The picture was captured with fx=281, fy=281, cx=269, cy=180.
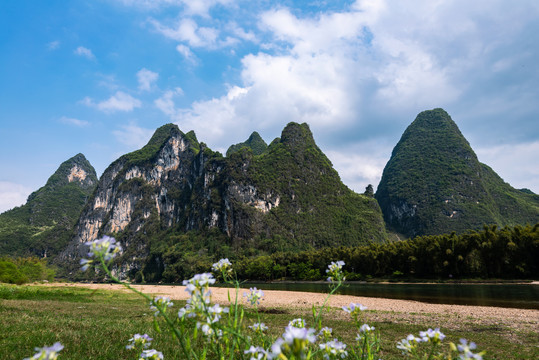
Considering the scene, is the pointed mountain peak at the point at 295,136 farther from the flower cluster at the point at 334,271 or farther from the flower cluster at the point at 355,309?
the flower cluster at the point at 355,309

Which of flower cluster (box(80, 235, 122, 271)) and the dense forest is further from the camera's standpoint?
the dense forest

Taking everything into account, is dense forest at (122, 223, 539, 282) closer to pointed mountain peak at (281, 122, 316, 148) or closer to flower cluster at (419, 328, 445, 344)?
flower cluster at (419, 328, 445, 344)

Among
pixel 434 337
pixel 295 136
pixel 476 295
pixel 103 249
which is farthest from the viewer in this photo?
pixel 295 136

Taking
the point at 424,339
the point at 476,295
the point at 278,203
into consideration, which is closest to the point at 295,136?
the point at 278,203

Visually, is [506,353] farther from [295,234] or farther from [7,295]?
[295,234]

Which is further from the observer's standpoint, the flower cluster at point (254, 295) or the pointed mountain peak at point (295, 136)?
the pointed mountain peak at point (295, 136)

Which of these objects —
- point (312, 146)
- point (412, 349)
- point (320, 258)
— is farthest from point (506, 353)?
point (312, 146)

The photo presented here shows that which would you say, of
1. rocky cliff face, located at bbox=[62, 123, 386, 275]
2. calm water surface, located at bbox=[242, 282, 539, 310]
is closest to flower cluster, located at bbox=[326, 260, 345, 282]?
calm water surface, located at bbox=[242, 282, 539, 310]

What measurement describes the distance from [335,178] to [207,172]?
8082 centimetres

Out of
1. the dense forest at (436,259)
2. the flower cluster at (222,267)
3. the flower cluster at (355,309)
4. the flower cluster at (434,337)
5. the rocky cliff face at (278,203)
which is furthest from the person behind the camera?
the rocky cliff face at (278,203)

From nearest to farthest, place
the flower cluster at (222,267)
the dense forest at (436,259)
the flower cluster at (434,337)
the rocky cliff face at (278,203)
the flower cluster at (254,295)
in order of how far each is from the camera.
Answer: the flower cluster at (434,337) → the flower cluster at (222,267) → the flower cluster at (254,295) → the dense forest at (436,259) → the rocky cliff face at (278,203)

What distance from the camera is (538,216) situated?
172125 mm

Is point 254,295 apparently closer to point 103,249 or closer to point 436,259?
point 103,249

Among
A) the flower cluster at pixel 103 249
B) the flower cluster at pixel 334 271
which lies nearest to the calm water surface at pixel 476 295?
the flower cluster at pixel 334 271
